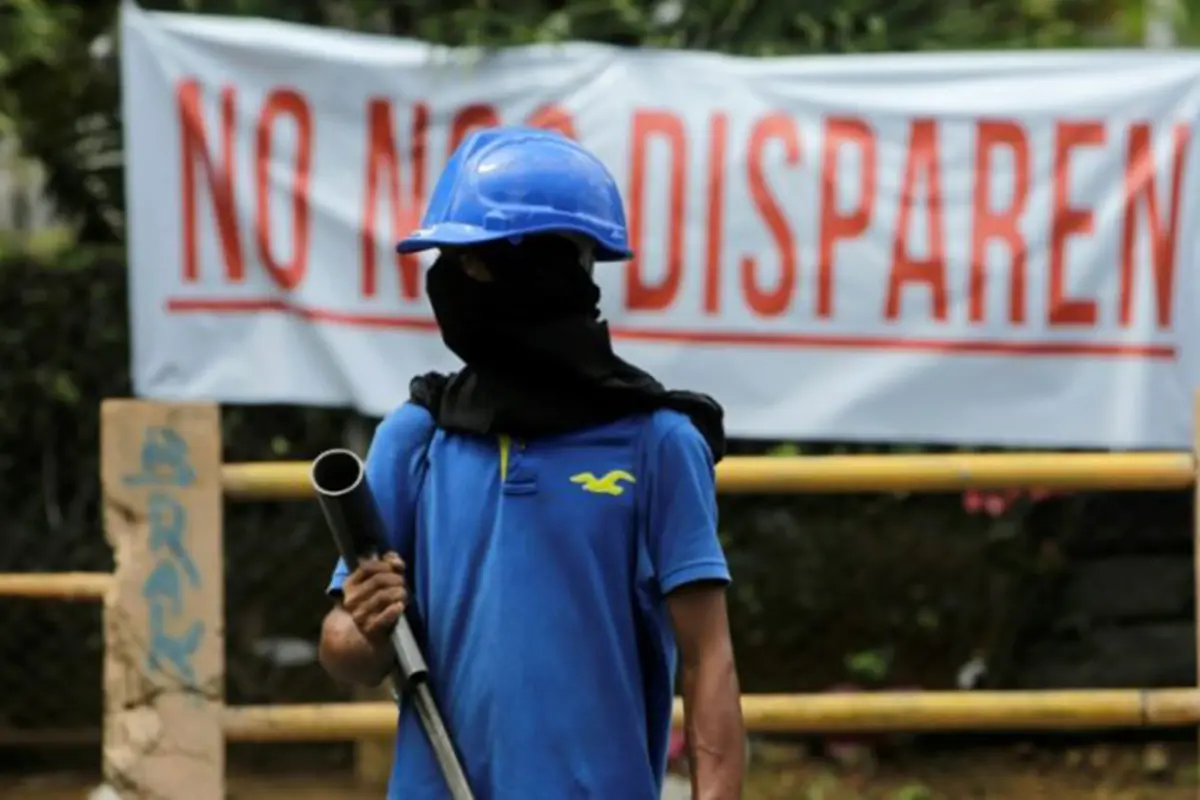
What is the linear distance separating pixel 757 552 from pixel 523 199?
374cm

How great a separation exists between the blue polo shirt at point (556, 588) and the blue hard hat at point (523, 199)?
230 mm

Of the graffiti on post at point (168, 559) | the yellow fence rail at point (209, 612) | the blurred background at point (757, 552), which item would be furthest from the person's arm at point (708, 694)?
the blurred background at point (757, 552)

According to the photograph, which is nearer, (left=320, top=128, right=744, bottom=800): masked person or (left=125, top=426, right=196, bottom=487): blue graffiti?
(left=320, top=128, right=744, bottom=800): masked person

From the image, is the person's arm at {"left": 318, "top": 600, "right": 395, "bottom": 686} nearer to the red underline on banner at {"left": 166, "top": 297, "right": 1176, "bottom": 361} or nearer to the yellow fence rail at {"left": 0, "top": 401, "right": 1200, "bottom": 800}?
the yellow fence rail at {"left": 0, "top": 401, "right": 1200, "bottom": 800}

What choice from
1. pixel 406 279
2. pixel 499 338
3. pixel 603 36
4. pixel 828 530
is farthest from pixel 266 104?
pixel 499 338

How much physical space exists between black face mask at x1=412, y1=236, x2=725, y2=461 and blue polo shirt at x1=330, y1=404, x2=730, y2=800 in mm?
26

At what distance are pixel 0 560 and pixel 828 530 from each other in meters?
2.37

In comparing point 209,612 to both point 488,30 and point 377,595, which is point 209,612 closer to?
point 377,595

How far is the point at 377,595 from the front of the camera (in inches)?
90.5

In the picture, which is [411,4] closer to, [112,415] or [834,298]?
[834,298]

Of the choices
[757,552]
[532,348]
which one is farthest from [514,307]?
[757,552]

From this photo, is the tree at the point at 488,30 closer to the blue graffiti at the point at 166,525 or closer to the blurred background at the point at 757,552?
the blurred background at the point at 757,552

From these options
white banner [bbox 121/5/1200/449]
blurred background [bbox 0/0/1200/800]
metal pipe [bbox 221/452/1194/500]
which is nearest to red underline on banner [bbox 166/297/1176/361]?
white banner [bbox 121/5/1200/449]

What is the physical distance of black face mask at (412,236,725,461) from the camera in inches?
92.7
